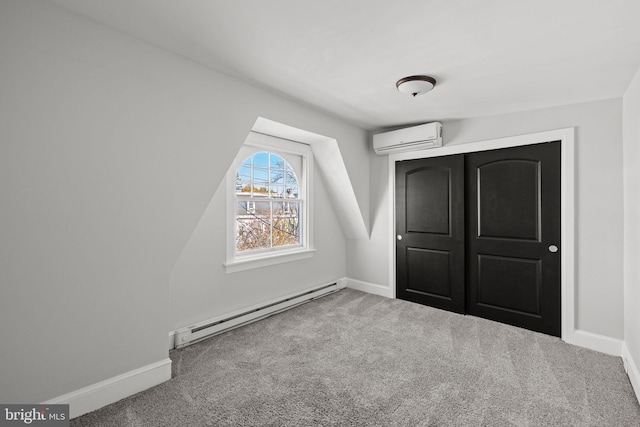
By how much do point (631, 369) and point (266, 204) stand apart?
133 inches

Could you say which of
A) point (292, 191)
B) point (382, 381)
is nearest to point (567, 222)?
point (382, 381)

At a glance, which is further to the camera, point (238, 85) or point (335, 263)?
point (335, 263)

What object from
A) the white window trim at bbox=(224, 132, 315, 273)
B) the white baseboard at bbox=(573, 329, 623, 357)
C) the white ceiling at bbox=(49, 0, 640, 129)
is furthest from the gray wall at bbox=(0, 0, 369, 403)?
the white baseboard at bbox=(573, 329, 623, 357)

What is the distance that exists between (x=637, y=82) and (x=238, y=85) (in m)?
2.95

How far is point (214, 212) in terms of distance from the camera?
9.41ft

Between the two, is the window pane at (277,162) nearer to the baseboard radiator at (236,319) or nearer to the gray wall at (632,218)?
the baseboard radiator at (236,319)

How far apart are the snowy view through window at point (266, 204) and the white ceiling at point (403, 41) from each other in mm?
958

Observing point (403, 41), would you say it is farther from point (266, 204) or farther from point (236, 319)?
point (236, 319)

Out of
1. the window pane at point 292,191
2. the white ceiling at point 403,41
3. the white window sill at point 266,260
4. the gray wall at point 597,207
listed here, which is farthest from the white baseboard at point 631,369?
the window pane at point 292,191

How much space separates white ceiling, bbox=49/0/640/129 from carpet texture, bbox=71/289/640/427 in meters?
2.24

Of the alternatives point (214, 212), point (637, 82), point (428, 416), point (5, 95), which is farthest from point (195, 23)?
point (637, 82)

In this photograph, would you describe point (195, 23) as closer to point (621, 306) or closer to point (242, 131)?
point (242, 131)

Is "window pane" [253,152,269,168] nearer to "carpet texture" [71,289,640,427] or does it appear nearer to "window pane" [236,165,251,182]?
"window pane" [236,165,251,182]

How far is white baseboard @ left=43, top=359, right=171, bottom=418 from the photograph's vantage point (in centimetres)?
173
